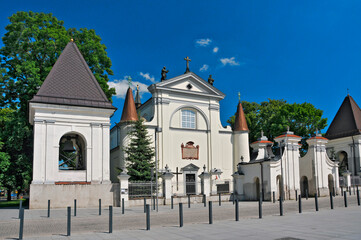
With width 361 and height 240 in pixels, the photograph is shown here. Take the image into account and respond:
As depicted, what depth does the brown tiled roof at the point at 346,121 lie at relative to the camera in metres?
41.9

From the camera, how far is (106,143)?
87.6 feet

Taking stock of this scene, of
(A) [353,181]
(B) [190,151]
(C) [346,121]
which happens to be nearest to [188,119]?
(B) [190,151]

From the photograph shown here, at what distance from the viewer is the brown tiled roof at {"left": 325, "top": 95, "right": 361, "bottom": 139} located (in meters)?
41.9

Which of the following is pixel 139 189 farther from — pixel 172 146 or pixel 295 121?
pixel 295 121

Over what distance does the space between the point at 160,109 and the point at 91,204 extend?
14.6m

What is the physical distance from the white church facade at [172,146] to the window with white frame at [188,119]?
11cm

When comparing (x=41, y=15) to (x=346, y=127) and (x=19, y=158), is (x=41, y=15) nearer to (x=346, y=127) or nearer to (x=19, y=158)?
(x=19, y=158)

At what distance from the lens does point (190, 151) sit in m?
37.1

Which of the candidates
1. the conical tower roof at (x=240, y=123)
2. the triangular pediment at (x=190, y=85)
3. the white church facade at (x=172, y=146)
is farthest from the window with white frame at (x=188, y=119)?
the conical tower roof at (x=240, y=123)

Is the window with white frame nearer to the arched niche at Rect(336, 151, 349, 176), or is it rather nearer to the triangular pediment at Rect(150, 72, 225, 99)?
the triangular pediment at Rect(150, 72, 225, 99)

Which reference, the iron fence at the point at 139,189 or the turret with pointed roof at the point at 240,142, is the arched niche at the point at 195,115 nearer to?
the turret with pointed roof at the point at 240,142

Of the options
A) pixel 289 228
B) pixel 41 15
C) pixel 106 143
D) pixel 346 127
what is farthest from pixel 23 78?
pixel 346 127

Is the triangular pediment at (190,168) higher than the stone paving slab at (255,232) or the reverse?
higher

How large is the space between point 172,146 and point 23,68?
15.6m
